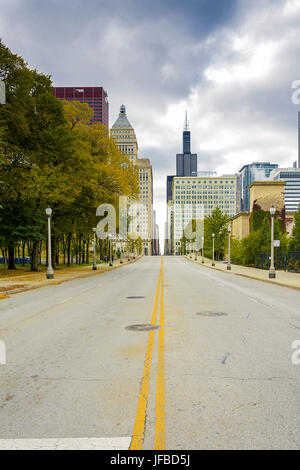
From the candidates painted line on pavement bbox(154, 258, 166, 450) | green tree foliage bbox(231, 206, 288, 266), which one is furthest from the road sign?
green tree foliage bbox(231, 206, 288, 266)

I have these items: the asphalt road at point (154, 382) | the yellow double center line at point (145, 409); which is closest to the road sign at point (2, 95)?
the asphalt road at point (154, 382)

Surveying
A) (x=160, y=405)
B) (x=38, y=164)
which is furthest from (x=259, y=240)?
(x=160, y=405)

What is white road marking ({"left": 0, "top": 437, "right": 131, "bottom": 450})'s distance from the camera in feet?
10.6

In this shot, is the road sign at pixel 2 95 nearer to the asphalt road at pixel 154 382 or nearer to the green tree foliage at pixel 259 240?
the asphalt road at pixel 154 382

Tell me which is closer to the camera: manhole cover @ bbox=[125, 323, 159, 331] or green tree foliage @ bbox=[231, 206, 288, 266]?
manhole cover @ bbox=[125, 323, 159, 331]

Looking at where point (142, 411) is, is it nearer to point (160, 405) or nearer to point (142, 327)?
point (160, 405)

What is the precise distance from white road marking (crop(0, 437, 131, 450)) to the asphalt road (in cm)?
2

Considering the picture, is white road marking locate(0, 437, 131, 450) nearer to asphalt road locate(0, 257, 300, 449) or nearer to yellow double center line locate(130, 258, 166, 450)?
asphalt road locate(0, 257, 300, 449)

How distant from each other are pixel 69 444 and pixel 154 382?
70.5 inches

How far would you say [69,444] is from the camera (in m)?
3.28
